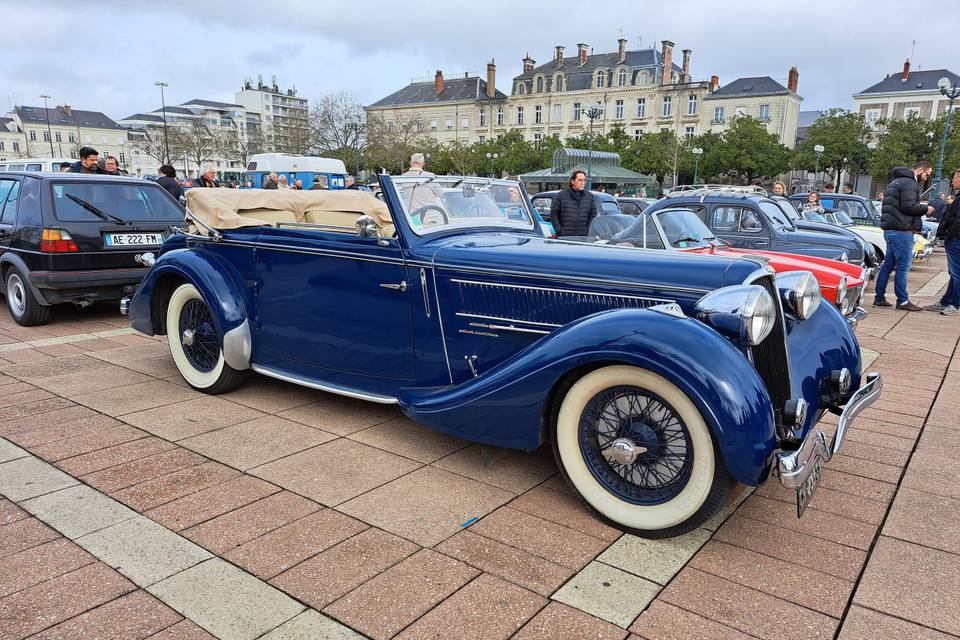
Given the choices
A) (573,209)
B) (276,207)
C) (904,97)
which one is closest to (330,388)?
(276,207)

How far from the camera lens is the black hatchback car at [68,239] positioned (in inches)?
251

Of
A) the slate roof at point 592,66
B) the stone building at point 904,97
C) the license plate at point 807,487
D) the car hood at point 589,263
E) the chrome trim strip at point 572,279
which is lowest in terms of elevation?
the license plate at point 807,487

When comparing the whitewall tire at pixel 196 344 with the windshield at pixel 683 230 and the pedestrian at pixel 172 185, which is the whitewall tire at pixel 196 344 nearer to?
the windshield at pixel 683 230

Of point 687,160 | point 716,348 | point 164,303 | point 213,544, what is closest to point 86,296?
point 164,303

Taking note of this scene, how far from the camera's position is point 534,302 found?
10.4ft

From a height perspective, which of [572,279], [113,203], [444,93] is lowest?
[572,279]

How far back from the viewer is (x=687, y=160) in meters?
52.8

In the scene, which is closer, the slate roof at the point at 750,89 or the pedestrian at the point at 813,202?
the pedestrian at the point at 813,202

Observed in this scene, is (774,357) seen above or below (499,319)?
below

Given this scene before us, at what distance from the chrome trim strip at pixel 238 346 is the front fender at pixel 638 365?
67.4 inches

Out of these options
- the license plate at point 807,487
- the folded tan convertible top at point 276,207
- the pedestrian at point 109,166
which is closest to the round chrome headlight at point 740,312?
the license plate at point 807,487

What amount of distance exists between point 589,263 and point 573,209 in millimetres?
5730

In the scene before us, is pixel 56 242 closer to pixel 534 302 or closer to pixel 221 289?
pixel 221 289

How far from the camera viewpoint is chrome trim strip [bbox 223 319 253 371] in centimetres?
419
